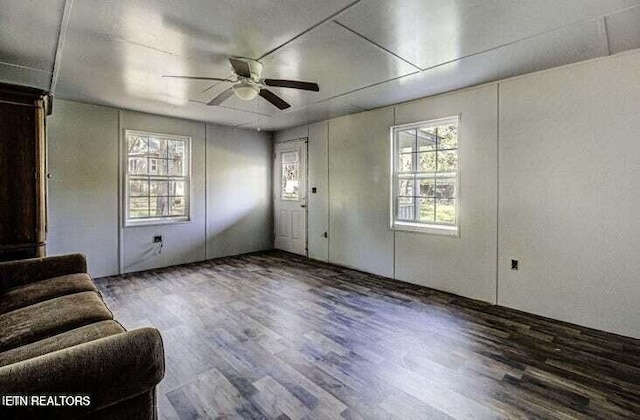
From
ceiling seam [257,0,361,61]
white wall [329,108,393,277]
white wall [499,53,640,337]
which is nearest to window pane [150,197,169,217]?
white wall [329,108,393,277]

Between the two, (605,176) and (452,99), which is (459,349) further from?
(452,99)

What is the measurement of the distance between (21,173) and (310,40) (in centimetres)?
272

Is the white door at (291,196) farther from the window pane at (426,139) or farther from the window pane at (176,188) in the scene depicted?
the window pane at (426,139)

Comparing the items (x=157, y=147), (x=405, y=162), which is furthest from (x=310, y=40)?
(x=157, y=147)

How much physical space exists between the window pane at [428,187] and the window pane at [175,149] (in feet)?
13.3

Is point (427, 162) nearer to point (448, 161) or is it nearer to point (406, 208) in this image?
point (448, 161)

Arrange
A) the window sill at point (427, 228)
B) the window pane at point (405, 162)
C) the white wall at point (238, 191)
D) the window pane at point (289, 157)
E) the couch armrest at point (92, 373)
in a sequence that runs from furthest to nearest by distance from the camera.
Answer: the window pane at point (289, 157), the white wall at point (238, 191), the window pane at point (405, 162), the window sill at point (427, 228), the couch armrest at point (92, 373)

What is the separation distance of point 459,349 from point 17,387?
2665 mm

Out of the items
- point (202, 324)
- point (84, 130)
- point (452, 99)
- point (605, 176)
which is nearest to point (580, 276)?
point (605, 176)

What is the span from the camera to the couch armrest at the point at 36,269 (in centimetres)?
233

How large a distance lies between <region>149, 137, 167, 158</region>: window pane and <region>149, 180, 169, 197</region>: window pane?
45cm

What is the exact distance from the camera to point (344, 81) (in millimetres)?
3408

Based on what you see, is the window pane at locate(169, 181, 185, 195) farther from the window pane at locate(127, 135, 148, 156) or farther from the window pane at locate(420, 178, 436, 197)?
the window pane at locate(420, 178, 436, 197)

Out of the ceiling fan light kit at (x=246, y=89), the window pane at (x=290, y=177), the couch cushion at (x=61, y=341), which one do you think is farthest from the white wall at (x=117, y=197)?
the couch cushion at (x=61, y=341)
